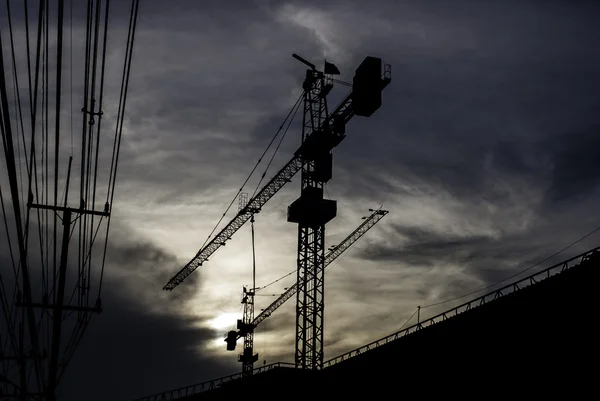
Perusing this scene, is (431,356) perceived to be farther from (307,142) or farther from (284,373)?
(307,142)

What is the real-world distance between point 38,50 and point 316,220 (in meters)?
94.8

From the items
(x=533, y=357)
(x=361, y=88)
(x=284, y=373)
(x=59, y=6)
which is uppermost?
(x=361, y=88)

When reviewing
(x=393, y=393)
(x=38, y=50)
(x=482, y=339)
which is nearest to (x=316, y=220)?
(x=393, y=393)

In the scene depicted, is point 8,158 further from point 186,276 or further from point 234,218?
point 186,276

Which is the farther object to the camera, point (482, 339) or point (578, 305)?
point (482, 339)

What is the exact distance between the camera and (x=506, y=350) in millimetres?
50656

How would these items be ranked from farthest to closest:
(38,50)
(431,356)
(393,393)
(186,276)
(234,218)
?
(186,276) → (234,218) → (393,393) → (431,356) → (38,50)

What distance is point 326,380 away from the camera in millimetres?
75250

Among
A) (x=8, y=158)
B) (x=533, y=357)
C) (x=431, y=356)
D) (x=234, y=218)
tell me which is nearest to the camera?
(x=8, y=158)

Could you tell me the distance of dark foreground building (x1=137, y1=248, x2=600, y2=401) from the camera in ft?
146

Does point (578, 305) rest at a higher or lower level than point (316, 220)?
lower

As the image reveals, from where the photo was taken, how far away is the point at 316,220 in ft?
350

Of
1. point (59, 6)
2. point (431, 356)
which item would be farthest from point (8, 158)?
point (431, 356)

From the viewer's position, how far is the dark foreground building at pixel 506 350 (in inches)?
1757
